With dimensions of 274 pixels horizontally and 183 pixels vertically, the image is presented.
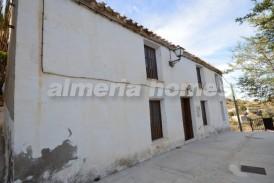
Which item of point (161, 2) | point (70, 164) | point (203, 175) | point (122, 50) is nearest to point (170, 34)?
point (161, 2)

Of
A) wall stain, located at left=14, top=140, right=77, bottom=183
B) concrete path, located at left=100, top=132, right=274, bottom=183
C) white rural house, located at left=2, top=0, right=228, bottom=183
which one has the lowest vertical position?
concrete path, located at left=100, top=132, right=274, bottom=183

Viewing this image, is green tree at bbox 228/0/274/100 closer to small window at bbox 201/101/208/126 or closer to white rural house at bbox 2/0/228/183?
small window at bbox 201/101/208/126

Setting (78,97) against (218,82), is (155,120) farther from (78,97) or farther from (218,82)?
(218,82)

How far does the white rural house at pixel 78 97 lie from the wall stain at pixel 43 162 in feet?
0.05

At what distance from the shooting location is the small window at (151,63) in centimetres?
591

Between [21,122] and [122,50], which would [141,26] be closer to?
[122,50]

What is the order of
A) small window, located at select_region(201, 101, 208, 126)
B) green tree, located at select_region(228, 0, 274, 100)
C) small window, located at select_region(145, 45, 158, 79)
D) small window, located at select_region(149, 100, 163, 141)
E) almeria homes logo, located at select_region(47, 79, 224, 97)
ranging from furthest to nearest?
1. small window, located at select_region(201, 101, 208, 126)
2. green tree, located at select_region(228, 0, 274, 100)
3. small window, located at select_region(145, 45, 158, 79)
4. small window, located at select_region(149, 100, 163, 141)
5. almeria homes logo, located at select_region(47, 79, 224, 97)

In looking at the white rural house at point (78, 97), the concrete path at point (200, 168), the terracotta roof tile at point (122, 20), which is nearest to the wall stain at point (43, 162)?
the white rural house at point (78, 97)

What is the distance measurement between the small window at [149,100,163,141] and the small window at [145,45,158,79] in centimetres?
105

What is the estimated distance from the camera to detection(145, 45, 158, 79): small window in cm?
591

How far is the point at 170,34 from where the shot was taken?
7.27m

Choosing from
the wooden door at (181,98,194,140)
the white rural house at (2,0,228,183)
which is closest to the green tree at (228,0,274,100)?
the wooden door at (181,98,194,140)

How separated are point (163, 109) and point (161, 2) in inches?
152

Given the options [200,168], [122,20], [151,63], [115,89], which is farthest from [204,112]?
[122,20]
